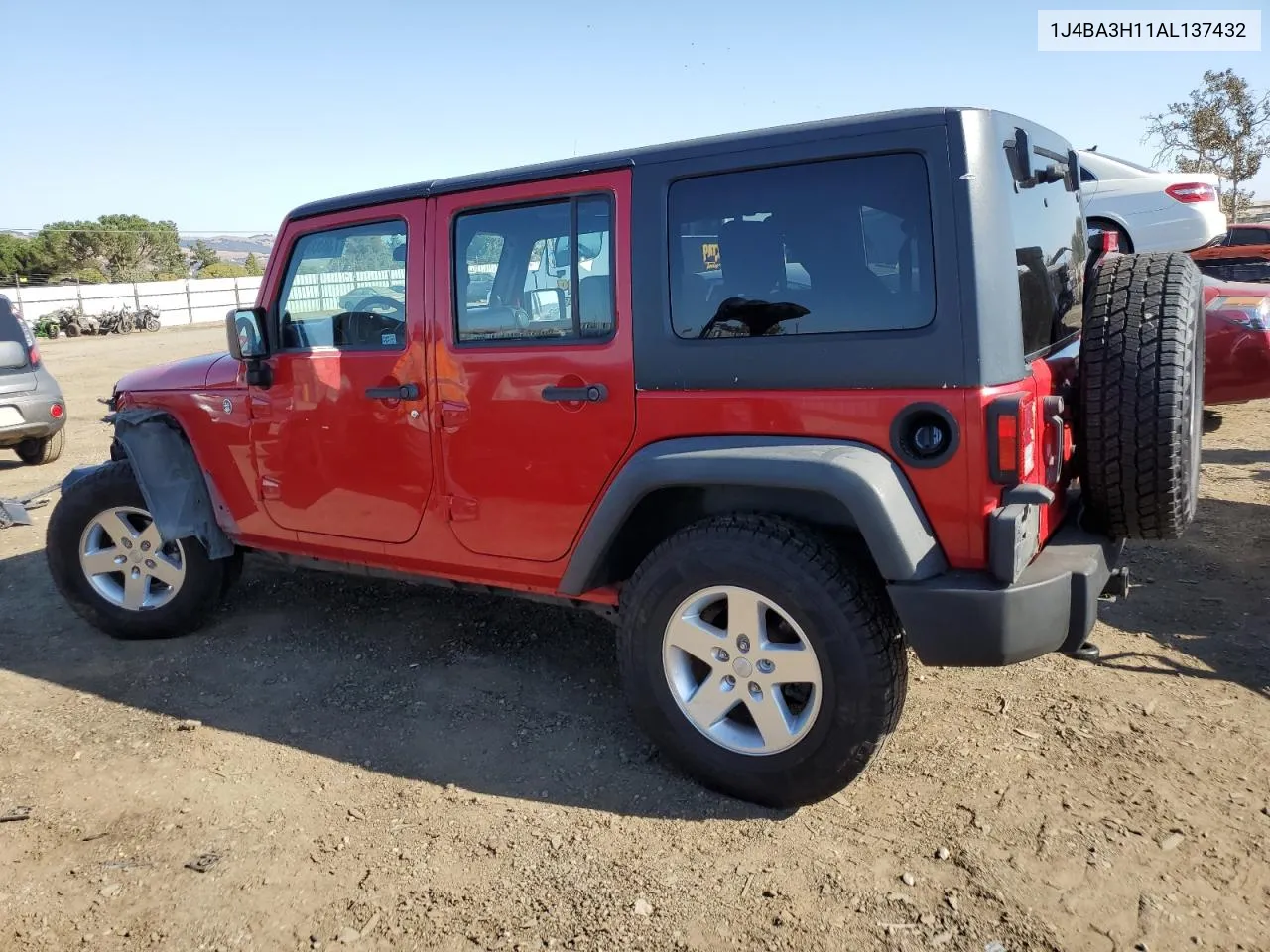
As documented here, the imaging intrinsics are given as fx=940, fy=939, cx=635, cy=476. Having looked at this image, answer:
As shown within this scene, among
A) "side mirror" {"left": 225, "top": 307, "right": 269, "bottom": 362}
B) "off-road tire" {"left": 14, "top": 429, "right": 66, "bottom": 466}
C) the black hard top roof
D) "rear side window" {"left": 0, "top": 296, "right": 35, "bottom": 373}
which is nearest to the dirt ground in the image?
"side mirror" {"left": 225, "top": 307, "right": 269, "bottom": 362}

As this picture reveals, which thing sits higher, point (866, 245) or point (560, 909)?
point (866, 245)

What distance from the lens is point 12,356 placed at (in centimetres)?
819

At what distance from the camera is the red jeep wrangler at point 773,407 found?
8.20ft

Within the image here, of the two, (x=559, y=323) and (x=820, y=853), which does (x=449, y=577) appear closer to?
(x=559, y=323)

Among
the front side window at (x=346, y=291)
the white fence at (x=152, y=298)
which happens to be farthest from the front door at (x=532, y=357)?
the white fence at (x=152, y=298)

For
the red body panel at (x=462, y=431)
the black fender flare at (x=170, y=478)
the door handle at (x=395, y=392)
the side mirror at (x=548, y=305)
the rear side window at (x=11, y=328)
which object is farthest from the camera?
the rear side window at (x=11, y=328)

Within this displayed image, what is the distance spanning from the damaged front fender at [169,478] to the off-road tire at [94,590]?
137 mm

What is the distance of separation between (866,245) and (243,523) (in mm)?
2920

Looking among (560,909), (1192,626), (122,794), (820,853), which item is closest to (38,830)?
(122,794)

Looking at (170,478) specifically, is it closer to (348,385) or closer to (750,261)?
(348,385)

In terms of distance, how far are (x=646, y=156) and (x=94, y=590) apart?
130 inches

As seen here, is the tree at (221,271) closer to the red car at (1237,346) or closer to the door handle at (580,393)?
the red car at (1237,346)

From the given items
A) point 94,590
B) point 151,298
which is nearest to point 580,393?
point 94,590

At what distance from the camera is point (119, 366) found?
1788cm
